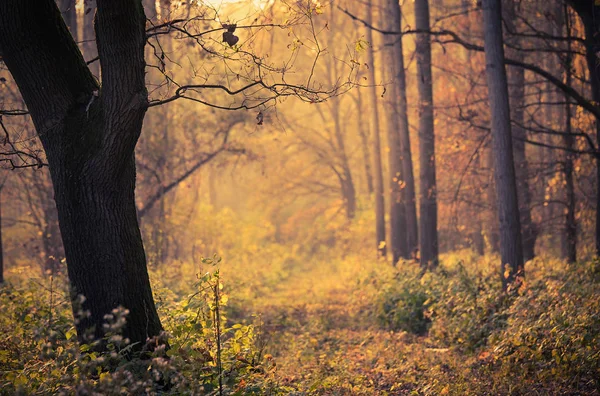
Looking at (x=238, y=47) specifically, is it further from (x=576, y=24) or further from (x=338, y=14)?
(x=338, y=14)

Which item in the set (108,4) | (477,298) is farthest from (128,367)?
(477,298)

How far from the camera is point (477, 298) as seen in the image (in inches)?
412

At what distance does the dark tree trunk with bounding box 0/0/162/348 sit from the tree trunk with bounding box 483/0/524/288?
23.0ft

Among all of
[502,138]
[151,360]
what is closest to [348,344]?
[502,138]

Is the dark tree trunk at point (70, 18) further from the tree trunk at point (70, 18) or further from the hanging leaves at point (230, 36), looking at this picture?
the hanging leaves at point (230, 36)

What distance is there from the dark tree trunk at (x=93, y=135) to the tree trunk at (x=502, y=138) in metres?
7.01

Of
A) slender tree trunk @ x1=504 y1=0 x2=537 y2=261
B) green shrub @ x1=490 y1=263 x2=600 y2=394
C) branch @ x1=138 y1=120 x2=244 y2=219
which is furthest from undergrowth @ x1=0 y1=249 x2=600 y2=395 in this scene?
branch @ x1=138 y1=120 x2=244 y2=219

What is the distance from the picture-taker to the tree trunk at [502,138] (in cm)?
1095

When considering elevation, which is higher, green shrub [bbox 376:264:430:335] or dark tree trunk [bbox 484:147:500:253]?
dark tree trunk [bbox 484:147:500:253]

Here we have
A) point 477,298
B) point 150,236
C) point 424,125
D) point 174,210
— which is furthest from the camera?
point 174,210

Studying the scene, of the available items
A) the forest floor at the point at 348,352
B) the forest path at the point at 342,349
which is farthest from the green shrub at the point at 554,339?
the forest path at the point at 342,349

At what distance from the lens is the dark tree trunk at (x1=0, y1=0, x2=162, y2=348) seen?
604 centimetres

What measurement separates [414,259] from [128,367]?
13.6 metres

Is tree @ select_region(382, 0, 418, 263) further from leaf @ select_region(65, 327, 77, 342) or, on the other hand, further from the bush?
leaf @ select_region(65, 327, 77, 342)
